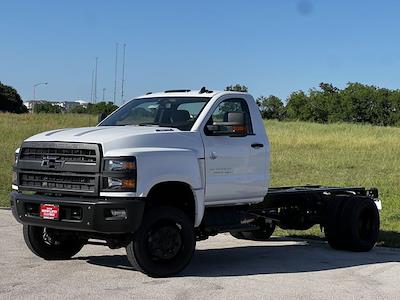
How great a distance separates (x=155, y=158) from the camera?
7.76 m

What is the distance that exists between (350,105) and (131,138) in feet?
355

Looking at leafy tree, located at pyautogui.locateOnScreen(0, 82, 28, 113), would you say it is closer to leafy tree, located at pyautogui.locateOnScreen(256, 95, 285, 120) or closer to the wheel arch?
leafy tree, located at pyautogui.locateOnScreen(256, 95, 285, 120)

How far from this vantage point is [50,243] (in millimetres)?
9047

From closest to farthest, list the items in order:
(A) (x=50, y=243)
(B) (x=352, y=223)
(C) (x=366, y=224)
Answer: (A) (x=50, y=243)
(B) (x=352, y=223)
(C) (x=366, y=224)

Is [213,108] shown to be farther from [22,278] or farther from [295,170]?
[295,170]

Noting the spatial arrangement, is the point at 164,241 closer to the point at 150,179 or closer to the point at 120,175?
the point at 150,179

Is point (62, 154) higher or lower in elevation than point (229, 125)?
lower

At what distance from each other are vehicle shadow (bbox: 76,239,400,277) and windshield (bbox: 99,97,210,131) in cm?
184

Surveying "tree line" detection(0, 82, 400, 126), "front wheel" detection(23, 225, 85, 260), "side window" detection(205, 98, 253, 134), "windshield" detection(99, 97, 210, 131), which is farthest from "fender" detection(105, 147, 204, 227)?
"tree line" detection(0, 82, 400, 126)

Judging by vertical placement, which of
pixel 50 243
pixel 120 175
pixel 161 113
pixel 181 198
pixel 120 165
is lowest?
pixel 50 243

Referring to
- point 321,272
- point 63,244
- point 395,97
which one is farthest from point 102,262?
point 395,97

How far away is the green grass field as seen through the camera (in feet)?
54.9

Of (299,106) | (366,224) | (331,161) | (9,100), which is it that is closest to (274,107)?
(299,106)

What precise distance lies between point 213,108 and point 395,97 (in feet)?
346
